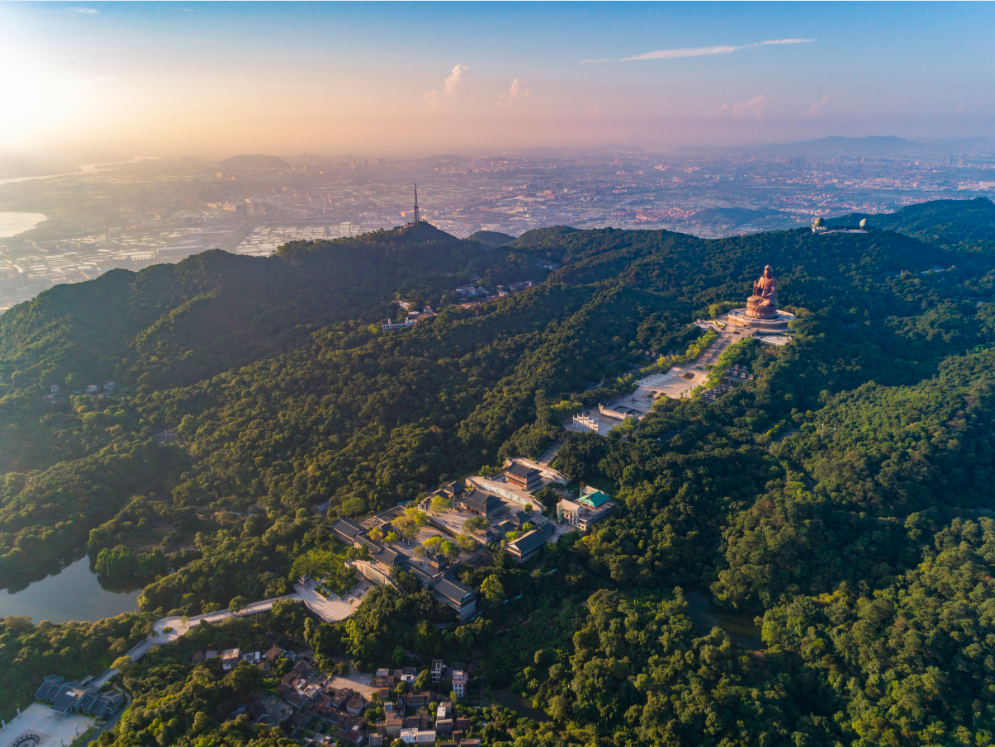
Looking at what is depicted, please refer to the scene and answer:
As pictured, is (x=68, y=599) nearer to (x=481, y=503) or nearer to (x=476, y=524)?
(x=476, y=524)

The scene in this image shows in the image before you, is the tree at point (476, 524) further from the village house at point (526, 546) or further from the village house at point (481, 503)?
the village house at point (526, 546)

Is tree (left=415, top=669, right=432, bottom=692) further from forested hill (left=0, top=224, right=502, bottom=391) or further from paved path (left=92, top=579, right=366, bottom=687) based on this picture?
forested hill (left=0, top=224, right=502, bottom=391)

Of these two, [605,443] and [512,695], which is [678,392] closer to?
[605,443]

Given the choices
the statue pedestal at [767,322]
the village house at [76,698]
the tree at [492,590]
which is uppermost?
the statue pedestal at [767,322]

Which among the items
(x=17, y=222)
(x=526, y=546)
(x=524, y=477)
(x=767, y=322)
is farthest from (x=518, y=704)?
(x=17, y=222)

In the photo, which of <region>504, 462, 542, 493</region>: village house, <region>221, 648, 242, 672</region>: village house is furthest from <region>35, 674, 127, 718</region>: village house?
<region>504, 462, 542, 493</region>: village house

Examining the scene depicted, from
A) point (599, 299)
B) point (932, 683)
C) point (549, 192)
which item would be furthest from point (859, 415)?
point (549, 192)

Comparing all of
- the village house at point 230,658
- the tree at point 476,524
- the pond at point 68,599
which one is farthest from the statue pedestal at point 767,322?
the pond at point 68,599

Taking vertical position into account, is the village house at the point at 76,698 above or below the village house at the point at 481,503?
below
